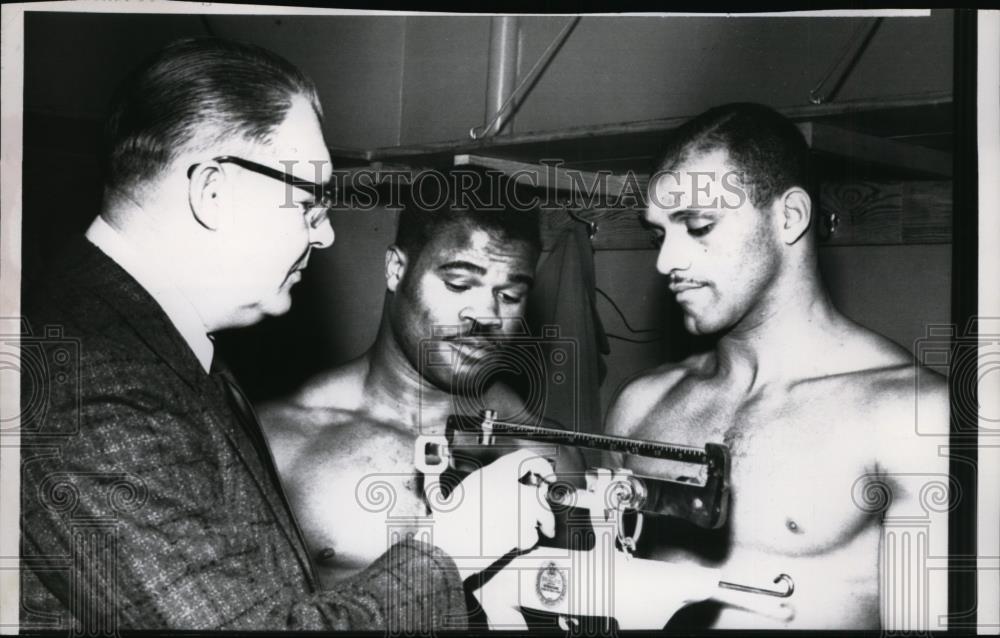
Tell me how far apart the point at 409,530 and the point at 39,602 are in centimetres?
86

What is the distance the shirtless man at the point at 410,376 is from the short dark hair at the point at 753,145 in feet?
1.32

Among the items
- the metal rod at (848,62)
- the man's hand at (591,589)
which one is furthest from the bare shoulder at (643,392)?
the metal rod at (848,62)

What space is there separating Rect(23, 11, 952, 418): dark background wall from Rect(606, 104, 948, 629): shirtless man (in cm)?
7

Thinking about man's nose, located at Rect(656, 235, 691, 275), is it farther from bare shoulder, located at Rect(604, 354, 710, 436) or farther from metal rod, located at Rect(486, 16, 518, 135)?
metal rod, located at Rect(486, 16, 518, 135)

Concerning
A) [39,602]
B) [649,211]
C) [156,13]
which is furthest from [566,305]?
[39,602]

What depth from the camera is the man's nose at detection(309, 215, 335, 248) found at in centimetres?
262

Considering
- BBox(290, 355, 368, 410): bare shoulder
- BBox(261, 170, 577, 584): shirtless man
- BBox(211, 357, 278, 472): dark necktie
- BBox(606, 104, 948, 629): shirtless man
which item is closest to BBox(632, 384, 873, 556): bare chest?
BBox(606, 104, 948, 629): shirtless man

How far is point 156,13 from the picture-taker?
2635 millimetres

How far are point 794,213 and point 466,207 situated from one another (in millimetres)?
766

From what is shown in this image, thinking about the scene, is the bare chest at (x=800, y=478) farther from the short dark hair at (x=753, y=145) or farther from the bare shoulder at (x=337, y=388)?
the bare shoulder at (x=337, y=388)

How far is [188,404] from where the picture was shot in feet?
7.93

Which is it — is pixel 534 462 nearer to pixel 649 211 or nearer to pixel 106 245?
pixel 649 211

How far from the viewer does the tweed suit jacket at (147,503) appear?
2393 millimetres

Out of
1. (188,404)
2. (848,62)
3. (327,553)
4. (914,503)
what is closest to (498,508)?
(327,553)
